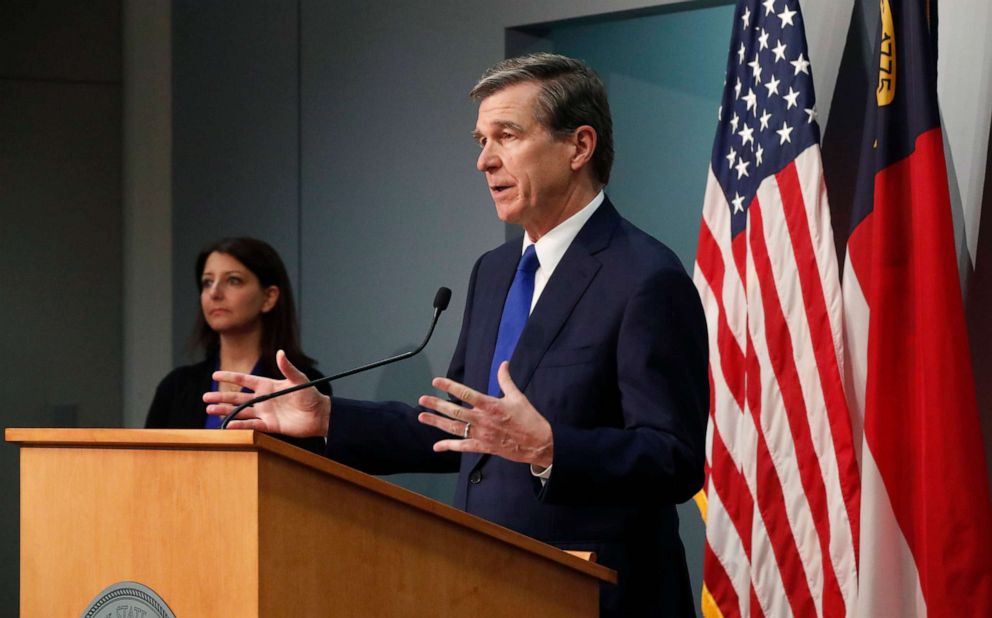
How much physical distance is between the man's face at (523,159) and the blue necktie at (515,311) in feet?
0.29

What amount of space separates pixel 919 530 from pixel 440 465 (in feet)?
3.96

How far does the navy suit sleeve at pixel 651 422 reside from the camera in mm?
1899

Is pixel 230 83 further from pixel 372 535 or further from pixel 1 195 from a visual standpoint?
pixel 372 535

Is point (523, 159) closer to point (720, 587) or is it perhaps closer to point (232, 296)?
point (720, 587)

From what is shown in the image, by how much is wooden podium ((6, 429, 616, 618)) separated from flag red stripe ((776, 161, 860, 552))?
1.53 metres

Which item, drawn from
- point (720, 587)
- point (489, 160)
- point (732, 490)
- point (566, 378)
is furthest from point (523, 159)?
Answer: point (720, 587)

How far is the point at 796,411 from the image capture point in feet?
10.6

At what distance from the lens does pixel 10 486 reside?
18.5 ft

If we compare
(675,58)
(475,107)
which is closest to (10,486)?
(475,107)

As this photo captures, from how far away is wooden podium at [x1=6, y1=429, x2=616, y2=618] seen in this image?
1.45 metres

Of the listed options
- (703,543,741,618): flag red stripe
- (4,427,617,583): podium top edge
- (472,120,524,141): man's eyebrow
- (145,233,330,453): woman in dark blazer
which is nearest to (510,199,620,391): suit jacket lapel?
(472,120,524,141): man's eyebrow

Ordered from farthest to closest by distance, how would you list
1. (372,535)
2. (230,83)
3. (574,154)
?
(230,83)
(574,154)
(372,535)

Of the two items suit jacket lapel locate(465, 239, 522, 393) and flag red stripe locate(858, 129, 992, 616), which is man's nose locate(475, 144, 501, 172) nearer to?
suit jacket lapel locate(465, 239, 522, 393)

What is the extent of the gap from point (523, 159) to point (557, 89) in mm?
154
